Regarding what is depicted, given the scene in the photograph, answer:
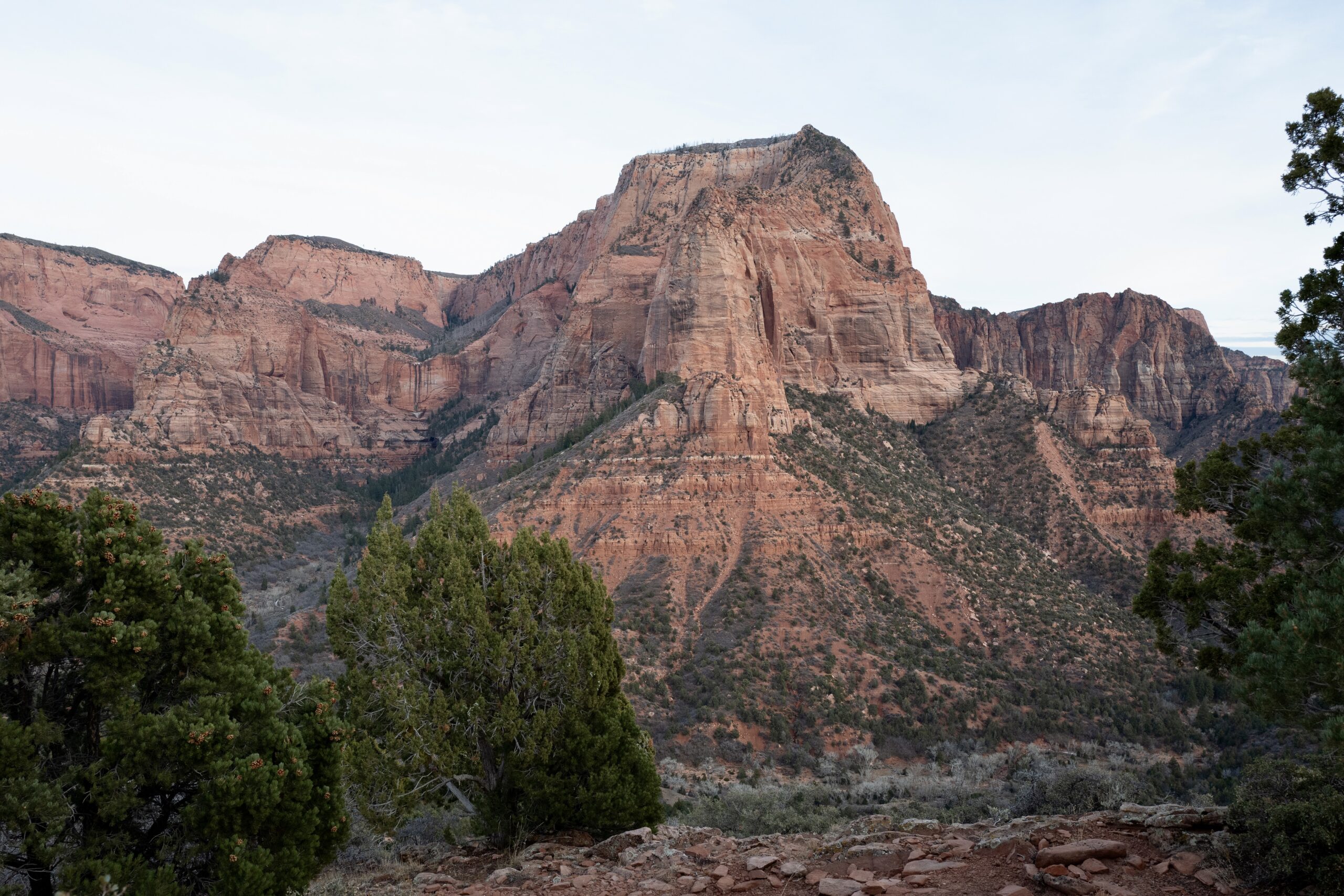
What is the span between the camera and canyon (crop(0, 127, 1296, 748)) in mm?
41781

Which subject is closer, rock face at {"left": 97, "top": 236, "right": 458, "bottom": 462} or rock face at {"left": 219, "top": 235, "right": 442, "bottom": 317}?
rock face at {"left": 97, "top": 236, "right": 458, "bottom": 462}

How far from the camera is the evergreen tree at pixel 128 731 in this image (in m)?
9.53

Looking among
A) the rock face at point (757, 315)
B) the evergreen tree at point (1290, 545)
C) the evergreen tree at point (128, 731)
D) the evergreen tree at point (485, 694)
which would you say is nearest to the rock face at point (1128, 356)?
the rock face at point (757, 315)

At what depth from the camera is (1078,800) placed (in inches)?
651

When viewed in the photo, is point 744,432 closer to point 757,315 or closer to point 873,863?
point 757,315

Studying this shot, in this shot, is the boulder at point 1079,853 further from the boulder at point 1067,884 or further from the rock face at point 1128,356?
the rock face at point 1128,356

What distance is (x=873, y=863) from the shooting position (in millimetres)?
11438

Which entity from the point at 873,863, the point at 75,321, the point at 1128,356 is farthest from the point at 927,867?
the point at 75,321

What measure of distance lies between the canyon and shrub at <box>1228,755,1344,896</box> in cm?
2694

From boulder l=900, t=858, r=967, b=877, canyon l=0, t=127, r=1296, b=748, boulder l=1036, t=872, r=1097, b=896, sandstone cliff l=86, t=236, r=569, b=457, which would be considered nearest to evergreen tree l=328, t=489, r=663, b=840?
boulder l=900, t=858, r=967, b=877

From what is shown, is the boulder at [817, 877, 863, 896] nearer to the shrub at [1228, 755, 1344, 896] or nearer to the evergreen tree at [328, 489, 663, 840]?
the shrub at [1228, 755, 1344, 896]

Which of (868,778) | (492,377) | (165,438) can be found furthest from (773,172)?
(868,778)

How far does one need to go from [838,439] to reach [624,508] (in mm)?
20793

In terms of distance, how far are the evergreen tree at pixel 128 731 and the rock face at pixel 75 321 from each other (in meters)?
116
